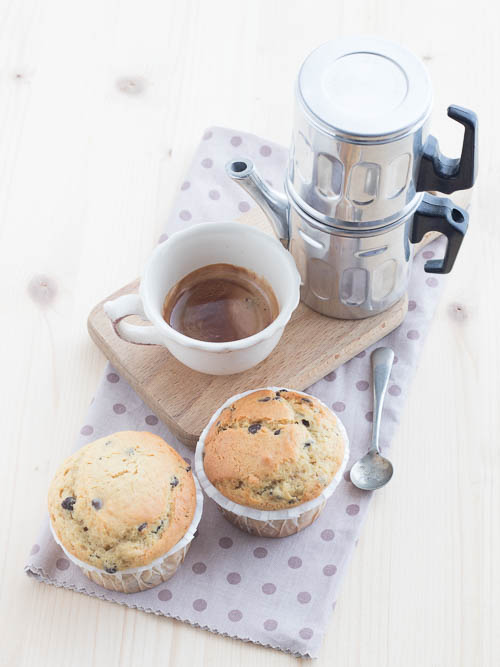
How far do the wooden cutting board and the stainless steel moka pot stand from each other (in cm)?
8

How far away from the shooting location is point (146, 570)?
1.17 m

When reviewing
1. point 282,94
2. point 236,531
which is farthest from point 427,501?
point 282,94

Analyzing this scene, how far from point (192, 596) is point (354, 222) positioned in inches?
22.6

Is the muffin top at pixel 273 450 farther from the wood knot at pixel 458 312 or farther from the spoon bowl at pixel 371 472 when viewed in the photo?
the wood knot at pixel 458 312

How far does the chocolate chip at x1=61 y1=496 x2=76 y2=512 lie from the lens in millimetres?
1158

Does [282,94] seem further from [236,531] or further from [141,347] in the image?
[236,531]

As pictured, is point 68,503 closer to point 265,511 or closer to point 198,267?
point 265,511

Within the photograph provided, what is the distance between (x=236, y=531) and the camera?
1.28 meters

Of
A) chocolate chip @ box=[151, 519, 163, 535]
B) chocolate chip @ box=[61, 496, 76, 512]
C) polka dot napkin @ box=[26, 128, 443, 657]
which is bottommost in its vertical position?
polka dot napkin @ box=[26, 128, 443, 657]

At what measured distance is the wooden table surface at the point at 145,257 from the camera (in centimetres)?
121

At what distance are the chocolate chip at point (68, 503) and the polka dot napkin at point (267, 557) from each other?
12 centimetres

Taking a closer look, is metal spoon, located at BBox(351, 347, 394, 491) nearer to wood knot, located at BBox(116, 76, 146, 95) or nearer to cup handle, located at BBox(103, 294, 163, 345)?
cup handle, located at BBox(103, 294, 163, 345)

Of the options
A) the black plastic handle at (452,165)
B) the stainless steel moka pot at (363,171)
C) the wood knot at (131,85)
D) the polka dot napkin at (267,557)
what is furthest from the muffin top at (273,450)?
the wood knot at (131,85)

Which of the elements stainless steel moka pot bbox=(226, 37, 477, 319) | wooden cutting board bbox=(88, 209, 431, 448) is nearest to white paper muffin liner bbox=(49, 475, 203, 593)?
wooden cutting board bbox=(88, 209, 431, 448)
